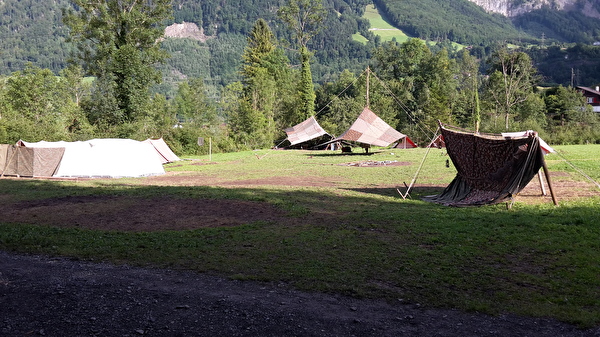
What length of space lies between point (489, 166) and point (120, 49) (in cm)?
4310

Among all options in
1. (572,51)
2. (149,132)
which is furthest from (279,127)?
(572,51)

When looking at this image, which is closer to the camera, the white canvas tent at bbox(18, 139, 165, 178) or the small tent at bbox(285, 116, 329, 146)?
the white canvas tent at bbox(18, 139, 165, 178)

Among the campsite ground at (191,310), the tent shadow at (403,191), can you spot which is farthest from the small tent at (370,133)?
the campsite ground at (191,310)

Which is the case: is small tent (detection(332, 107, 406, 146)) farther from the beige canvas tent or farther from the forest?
the beige canvas tent

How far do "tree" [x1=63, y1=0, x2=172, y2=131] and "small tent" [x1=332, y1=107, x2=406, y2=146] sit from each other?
21697mm

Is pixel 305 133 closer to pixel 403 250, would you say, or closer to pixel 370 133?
pixel 370 133

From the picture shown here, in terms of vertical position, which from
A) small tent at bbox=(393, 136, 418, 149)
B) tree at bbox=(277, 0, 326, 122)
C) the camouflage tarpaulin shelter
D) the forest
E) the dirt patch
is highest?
tree at bbox=(277, 0, 326, 122)

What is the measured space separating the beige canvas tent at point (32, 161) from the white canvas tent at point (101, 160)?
47 cm

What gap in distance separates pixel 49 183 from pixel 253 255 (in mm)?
19688

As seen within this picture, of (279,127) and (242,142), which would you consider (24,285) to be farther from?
(279,127)

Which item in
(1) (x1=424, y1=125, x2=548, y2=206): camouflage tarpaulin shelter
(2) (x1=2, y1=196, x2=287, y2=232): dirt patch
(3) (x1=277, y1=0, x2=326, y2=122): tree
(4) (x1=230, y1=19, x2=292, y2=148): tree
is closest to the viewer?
(2) (x1=2, y1=196, x2=287, y2=232): dirt patch

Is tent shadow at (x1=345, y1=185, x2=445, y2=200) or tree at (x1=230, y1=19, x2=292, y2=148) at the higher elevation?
tree at (x1=230, y1=19, x2=292, y2=148)

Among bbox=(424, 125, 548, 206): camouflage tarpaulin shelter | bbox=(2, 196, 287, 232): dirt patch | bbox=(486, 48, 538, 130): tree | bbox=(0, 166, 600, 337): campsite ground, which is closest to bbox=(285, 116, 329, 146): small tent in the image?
bbox=(486, 48, 538, 130): tree

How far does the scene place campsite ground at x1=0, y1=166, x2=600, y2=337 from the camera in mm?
6160
